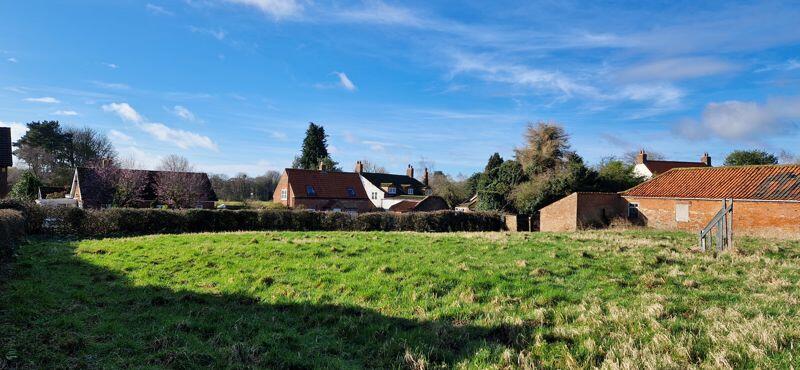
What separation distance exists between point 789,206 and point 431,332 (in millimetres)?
29434

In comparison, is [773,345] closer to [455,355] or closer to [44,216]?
[455,355]

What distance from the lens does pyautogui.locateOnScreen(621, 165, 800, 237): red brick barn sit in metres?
26.7

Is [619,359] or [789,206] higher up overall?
[789,206]

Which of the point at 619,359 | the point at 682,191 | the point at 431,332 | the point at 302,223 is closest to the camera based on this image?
the point at 619,359

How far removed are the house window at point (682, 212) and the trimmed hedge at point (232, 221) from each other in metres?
13.5

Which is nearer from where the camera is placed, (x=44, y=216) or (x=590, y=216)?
(x=44, y=216)

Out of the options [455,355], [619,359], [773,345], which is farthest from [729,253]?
[455,355]

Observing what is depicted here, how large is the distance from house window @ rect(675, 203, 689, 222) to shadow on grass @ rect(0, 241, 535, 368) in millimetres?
30405

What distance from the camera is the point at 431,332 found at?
6.92m

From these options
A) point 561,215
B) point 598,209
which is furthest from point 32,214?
point 598,209

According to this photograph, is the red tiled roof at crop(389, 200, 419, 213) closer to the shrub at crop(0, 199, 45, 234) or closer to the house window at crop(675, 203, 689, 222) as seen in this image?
the house window at crop(675, 203, 689, 222)

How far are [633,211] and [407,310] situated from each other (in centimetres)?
3252

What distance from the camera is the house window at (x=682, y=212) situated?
31.4 m

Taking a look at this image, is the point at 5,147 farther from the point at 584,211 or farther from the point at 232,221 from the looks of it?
the point at 584,211
